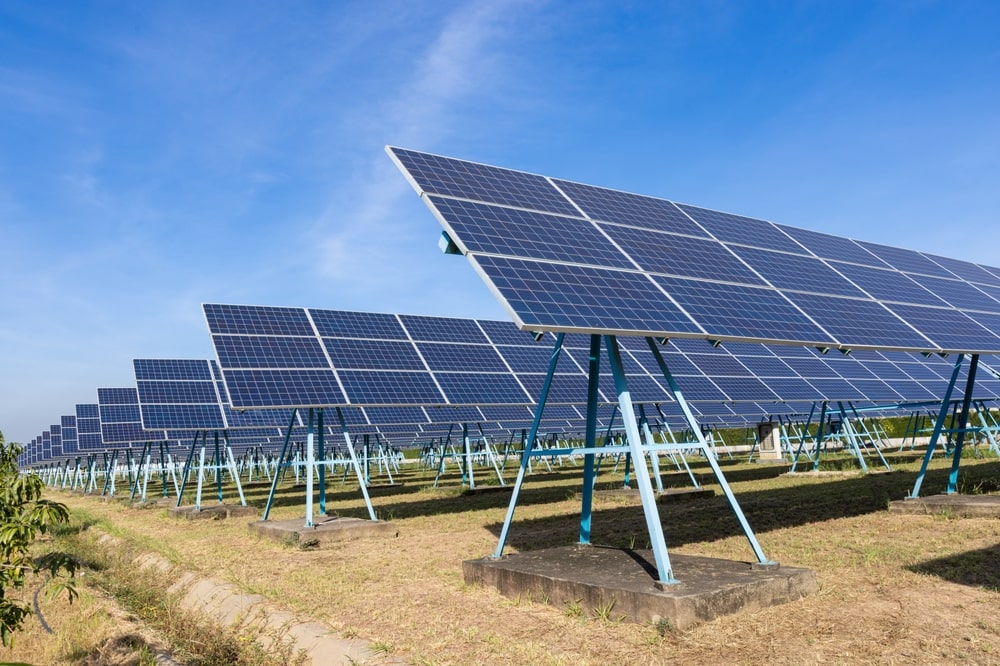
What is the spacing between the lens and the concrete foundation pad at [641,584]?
24.7ft

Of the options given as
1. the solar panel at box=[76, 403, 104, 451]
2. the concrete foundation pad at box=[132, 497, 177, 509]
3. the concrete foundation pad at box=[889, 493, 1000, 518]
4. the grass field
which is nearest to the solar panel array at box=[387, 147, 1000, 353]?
the concrete foundation pad at box=[889, 493, 1000, 518]

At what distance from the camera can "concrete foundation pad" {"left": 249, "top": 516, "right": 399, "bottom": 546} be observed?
48.8 ft

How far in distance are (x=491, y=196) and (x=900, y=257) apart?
13175mm

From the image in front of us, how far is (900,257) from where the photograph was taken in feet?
66.0

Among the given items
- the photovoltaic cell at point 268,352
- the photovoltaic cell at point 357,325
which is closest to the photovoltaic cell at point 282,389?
the photovoltaic cell at point 268,352

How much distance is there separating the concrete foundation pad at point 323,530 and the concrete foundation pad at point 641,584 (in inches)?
223

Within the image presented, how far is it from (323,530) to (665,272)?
27.7 ft

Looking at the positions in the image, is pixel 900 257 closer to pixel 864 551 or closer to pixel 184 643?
pixel 864 551

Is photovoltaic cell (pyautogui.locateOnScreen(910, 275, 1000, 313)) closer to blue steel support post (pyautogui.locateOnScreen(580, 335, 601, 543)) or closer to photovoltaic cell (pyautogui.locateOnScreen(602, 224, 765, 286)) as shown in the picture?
photovoltaic cell (pyautogui.locateOnScreen(602, 224, 765, 286))

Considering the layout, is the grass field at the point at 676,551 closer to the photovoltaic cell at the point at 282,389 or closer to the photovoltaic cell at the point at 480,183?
→ the photovoltaic cell at the point at 282,389

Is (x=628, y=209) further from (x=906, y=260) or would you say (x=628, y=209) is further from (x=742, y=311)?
(x=906, y=260)

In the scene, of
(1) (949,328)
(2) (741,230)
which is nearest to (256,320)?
(2) (741,230)

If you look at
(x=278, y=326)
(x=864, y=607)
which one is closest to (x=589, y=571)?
(x=864, y=607)

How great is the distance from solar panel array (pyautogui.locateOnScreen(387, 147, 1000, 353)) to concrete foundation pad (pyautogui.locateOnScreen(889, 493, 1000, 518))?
8.51 feet
